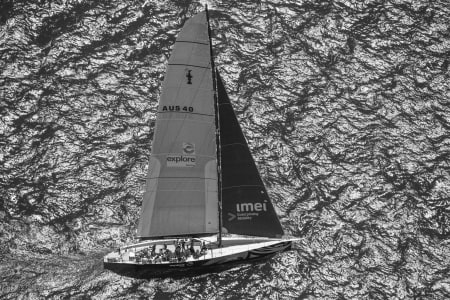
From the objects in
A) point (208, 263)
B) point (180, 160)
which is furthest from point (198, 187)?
point (208, 263)

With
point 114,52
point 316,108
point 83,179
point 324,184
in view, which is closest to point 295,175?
point 324,184

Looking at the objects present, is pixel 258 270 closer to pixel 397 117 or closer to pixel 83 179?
pixel 83 179

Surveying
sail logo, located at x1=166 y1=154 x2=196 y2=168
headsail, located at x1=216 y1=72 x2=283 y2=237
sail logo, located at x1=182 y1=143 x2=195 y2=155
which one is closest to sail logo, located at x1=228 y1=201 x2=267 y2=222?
headsail, located at x1=216 y1=72 x2=283 y2=237

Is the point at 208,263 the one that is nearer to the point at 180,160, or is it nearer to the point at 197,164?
Answer: the point at 197,164

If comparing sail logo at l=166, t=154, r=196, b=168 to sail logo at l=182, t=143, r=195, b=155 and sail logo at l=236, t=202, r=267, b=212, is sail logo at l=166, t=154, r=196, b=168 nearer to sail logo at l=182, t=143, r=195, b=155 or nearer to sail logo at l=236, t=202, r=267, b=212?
sail logo at l=182, t=143, r=195, b=155

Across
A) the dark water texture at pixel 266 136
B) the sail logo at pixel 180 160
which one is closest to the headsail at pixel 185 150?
the sail logo at pixel 180 160

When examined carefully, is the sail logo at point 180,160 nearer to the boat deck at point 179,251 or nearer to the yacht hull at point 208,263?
the boat deck at point 179,251

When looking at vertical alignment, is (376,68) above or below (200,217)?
above
